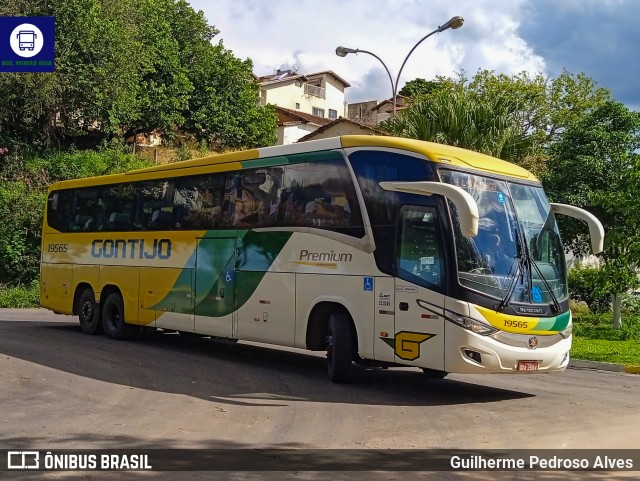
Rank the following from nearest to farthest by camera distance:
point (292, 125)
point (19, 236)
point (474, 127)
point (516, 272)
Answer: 1. point (516, 272)
2. point (474, 127)
3. point (19, 236)
4. point (292, 125)

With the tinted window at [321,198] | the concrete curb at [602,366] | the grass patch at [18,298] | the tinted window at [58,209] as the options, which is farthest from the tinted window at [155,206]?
the grass patch at [18,298]

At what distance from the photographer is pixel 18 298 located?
29500 millimetres

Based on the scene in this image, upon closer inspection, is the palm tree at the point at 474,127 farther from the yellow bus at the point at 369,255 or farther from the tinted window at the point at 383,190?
the tinted window at the point at 383,190

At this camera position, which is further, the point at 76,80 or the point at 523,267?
the point at 76,80

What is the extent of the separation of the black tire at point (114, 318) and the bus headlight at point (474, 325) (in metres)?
9.29

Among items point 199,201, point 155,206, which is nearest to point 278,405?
point 199,201

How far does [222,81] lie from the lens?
48938 millimetres

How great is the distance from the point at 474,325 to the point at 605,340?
36.5 ft

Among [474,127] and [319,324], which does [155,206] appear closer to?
[319,324]

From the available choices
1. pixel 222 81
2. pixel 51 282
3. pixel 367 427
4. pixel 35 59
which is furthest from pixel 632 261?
pixel 222 81

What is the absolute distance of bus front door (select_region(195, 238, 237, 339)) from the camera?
13.8m

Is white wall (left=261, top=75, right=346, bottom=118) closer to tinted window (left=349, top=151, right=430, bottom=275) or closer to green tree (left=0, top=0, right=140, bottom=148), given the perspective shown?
green tree (left=0, top=0, right=140, bottom=148)

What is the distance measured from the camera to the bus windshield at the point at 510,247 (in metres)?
10.3

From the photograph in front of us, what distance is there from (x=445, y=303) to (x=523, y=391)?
2.59m
